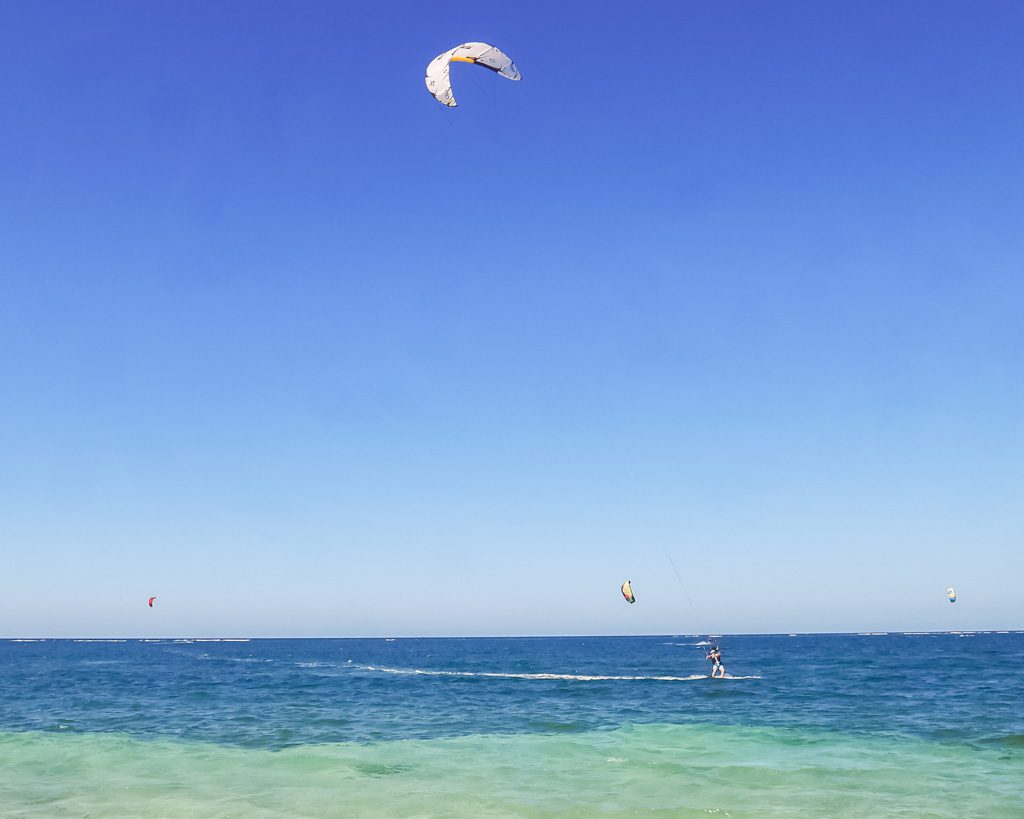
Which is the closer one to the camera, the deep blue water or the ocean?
the ocean

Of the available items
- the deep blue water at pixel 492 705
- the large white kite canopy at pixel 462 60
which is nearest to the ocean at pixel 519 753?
the deep blue water at pixel 492 705

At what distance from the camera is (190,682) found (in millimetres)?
48719

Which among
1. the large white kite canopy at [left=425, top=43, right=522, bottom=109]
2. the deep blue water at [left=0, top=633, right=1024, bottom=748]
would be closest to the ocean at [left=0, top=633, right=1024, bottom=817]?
the deep blue water at [left=0, top=633, right=1024, bottom=748]

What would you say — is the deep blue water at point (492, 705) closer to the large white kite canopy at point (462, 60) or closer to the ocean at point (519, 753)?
the ocean at point (519, 753)

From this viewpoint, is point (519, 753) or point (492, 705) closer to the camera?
point (519, 753)

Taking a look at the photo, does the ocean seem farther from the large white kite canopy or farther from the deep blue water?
the large white kite canopy

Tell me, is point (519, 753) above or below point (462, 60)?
below

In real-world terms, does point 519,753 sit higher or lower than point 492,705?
higher

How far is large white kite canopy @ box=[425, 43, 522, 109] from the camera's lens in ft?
73.2

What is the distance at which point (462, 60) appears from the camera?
880 inches

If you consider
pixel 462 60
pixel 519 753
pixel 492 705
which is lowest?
pixel 492 705

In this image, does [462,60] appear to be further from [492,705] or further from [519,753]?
[492,705]

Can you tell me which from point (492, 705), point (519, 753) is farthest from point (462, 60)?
point (492, 705)

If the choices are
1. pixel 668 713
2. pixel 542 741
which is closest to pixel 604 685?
pixel 668 713
